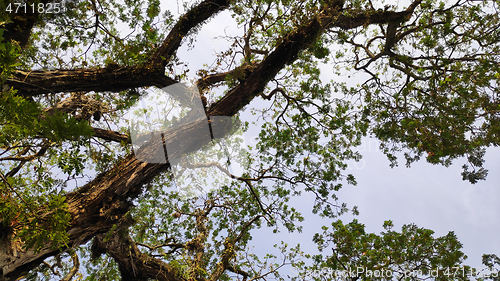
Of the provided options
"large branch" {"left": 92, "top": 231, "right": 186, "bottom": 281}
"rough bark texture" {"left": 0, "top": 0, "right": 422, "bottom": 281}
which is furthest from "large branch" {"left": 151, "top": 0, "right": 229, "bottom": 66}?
"large branch" {"left": 92, "top": 231, "right": 186, "bottom": 281}

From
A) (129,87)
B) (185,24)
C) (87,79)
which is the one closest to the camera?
(87,79)

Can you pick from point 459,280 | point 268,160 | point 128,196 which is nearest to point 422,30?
point 268,160

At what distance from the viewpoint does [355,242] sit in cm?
552

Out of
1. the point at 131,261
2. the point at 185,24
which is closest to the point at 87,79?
the point at 185,24

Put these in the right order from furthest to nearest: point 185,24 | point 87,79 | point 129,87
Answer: point 185,24 < point 129,87 < point 87,79

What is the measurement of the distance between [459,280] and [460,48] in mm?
4898

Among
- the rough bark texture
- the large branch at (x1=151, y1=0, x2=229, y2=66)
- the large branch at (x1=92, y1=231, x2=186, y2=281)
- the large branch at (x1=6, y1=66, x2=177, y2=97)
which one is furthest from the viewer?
the large branch at (x1=151, y1=0, x2=229, y2=66)

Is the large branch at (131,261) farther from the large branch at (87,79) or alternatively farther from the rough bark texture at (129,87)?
the large branch at (87,79)

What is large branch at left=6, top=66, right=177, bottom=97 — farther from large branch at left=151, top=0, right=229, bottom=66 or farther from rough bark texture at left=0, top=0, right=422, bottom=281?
large branch at left=151, top=0, right=229, bottom=66

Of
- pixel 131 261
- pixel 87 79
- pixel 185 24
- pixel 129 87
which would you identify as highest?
→ pixel 185 24

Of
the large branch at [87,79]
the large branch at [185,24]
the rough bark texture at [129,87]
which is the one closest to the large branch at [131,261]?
the rough bark texture at [129,87]

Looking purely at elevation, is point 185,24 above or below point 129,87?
above

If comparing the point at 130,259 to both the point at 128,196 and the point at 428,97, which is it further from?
the point at 428,97

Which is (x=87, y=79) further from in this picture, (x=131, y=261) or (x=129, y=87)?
(x=131, y=261)
